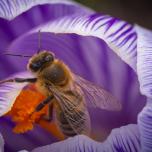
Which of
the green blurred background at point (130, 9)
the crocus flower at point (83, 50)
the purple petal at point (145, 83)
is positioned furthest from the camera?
the green blurred background at point (130, 9)

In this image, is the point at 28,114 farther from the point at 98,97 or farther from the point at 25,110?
the point at 98,97

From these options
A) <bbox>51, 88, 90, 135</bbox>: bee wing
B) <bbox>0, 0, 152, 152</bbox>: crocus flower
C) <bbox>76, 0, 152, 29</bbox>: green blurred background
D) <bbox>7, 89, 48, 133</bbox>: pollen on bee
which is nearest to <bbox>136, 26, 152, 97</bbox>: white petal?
<bbox>0, 0, 152, 152</bbox>: crocus flower

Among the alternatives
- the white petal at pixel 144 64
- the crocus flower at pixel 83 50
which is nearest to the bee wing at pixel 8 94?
the crocus flower at pixel 83 50

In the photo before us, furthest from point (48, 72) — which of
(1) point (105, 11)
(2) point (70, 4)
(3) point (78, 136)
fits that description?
(1) point (105, 11)

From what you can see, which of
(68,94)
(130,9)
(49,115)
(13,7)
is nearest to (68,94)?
(68,94)

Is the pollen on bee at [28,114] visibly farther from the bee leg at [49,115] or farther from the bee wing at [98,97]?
Answer: the bee wing at [98,97]
